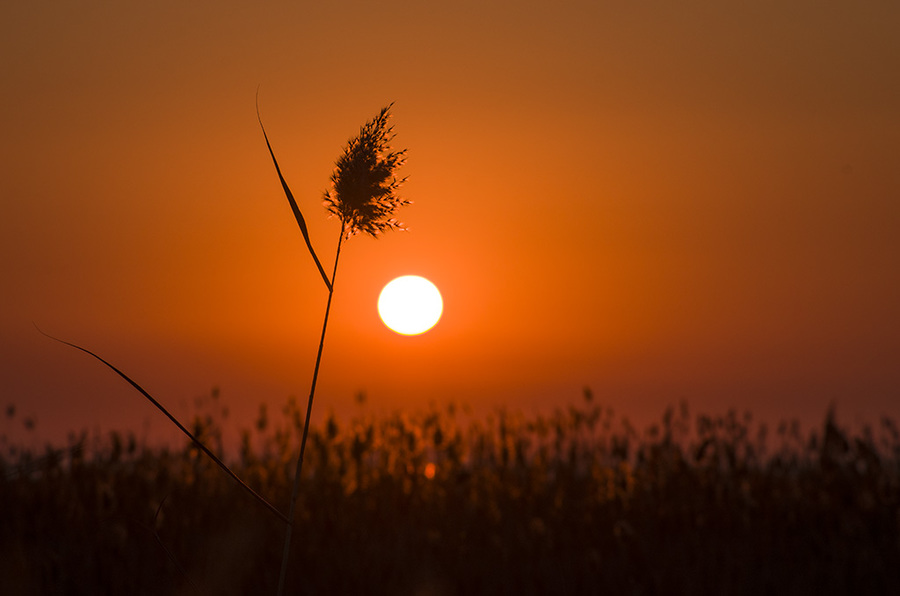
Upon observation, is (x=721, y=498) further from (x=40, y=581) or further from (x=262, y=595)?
(x=40, y=581)

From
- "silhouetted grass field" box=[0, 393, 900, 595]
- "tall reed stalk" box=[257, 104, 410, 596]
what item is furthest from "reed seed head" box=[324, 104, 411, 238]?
"silhouetted grass field" box=[0, 393, 900, 595]

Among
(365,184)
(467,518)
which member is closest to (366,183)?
(365,184)

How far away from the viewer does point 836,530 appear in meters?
6.88

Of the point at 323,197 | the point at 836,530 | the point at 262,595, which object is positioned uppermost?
the point at 323,197

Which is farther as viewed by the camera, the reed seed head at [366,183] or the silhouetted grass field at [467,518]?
the silhouetted grass field at [467,518]

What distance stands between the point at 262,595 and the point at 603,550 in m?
2.51

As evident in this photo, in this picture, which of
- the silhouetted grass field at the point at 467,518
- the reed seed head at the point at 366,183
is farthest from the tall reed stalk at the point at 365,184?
the silhouetted grass field at the point at 467,518

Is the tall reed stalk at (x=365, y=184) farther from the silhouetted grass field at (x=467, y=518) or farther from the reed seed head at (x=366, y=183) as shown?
the silhouetted grass field at (x=467, y=518)

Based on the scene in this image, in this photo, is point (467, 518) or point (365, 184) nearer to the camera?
point (365, 184)

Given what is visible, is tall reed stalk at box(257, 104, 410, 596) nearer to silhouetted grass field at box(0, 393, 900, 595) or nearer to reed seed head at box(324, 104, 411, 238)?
reed seed head at box(324, 104, 411, 238)

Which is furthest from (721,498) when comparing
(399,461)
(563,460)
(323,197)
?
(323,197)

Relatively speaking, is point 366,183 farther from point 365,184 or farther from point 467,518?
point 467,518

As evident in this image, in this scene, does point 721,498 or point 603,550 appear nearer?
point 603,550

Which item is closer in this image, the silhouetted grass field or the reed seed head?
the reed seed head
